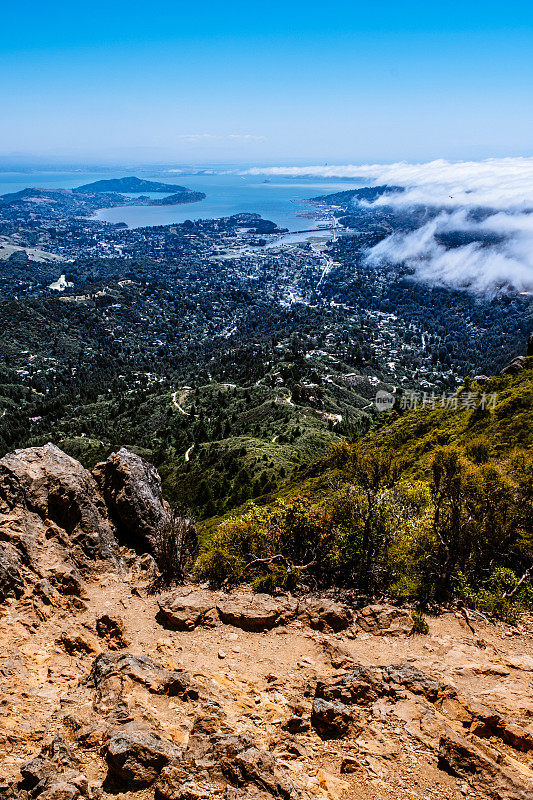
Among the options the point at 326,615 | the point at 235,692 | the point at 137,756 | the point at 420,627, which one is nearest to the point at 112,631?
the point at 235,692

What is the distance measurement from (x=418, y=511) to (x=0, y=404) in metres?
133

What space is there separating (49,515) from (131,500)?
3.59 metres

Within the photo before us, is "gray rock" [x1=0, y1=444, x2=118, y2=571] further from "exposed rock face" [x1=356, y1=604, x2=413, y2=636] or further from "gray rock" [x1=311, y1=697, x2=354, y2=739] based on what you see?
"gray rock" [x1=311, y1=697, x2=354, y2=739]

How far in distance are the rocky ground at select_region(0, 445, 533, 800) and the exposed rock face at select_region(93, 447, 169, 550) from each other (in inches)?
125

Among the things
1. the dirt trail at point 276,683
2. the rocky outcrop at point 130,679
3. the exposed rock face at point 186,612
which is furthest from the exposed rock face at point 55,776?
the exposed rock face at point 186,612

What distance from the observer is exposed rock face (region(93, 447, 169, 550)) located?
16.4 m

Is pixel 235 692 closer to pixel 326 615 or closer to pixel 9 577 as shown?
pixel 326 615

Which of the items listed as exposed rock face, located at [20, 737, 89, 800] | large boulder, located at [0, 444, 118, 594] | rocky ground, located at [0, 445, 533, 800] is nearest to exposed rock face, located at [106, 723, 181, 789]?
rocky ground, located at [0, 445, 533, 800]

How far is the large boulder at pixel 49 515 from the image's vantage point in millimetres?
11883

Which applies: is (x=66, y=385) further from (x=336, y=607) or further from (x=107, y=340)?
(x=336, y=607)

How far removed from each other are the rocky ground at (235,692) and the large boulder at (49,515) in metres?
0.09

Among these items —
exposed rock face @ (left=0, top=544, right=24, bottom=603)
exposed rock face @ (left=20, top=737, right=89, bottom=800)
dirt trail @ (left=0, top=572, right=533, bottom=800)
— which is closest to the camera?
exposed rock face @ (left=20, top=737, right=89, bottom=800)

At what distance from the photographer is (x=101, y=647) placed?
9898mm

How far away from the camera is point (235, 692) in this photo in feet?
27.1
